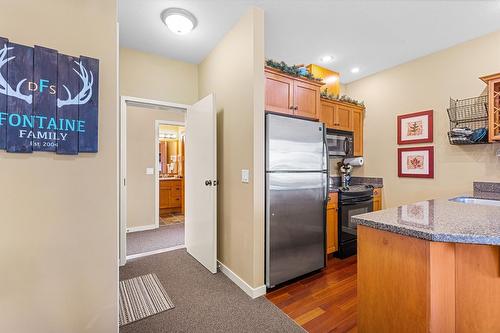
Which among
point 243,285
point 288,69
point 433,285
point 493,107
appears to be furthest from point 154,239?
point 493,107

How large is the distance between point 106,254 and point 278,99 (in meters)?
2.02

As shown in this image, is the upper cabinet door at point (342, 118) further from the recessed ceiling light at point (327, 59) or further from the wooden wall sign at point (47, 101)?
the wooden wall sign at point (47, 101)

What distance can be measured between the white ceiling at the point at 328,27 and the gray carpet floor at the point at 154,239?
9.00 ft

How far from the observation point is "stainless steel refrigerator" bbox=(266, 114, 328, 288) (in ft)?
7.46

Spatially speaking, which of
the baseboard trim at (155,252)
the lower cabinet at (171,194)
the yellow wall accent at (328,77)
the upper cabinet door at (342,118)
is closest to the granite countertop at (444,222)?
the upper cabinet door at (342,118)

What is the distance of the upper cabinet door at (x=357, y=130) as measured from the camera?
376 centimetres

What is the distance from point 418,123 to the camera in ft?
10.5

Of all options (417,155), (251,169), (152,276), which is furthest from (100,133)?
(417,155)

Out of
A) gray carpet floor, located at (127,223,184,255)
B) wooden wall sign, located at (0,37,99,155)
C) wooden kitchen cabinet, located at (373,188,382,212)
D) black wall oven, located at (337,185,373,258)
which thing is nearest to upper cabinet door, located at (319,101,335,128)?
black wall oven, located at (337,185,373,258)

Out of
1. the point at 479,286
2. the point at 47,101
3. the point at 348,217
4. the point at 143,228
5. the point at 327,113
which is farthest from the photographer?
the point at 143,228

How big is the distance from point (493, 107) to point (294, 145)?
82.4 inches

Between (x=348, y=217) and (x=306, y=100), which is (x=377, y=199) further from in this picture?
(x=306, y=100)

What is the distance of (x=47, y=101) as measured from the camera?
1317 millimetres

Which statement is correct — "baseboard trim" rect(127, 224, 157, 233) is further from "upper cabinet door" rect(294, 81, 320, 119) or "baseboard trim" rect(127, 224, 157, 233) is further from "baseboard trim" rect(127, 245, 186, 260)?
"upper cabinet door" rect(294, 81, 320, 119)
